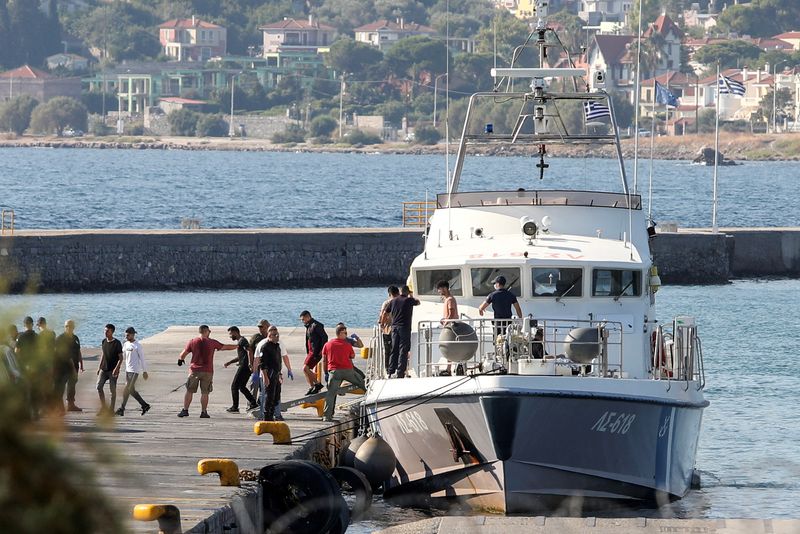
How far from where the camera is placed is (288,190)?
128375 millimetres

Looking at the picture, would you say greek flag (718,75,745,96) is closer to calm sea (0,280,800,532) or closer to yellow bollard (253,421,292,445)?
calm sea (0,280,800,532)

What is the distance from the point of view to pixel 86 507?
3.48 metres

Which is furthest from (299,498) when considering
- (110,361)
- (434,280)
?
(110,361)

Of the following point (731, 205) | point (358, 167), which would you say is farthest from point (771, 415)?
point (358, 167)

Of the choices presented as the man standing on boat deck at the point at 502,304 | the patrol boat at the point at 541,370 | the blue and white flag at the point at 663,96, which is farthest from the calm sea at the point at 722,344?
the blue and white flag at the point at 663,96

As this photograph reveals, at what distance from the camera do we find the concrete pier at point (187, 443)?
41.2 ft

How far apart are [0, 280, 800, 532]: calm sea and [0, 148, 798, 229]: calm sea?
27.0 meters

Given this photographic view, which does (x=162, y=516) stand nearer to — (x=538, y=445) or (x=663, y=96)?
(x=538, y=445)

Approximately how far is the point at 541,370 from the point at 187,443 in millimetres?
4163

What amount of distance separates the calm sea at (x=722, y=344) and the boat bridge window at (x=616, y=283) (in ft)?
7.30

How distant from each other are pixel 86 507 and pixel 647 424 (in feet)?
39.2

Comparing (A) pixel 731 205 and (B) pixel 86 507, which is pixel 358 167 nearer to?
(A) pixel 731 205

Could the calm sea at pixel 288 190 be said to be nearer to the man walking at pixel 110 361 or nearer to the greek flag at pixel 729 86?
the greek flag at pixel 729 86

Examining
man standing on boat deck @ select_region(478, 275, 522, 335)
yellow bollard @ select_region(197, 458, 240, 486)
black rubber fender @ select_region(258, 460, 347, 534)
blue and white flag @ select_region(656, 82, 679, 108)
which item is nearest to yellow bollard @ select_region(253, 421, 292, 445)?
black rubber fender @ select_region(258, 460, 347, 534)
